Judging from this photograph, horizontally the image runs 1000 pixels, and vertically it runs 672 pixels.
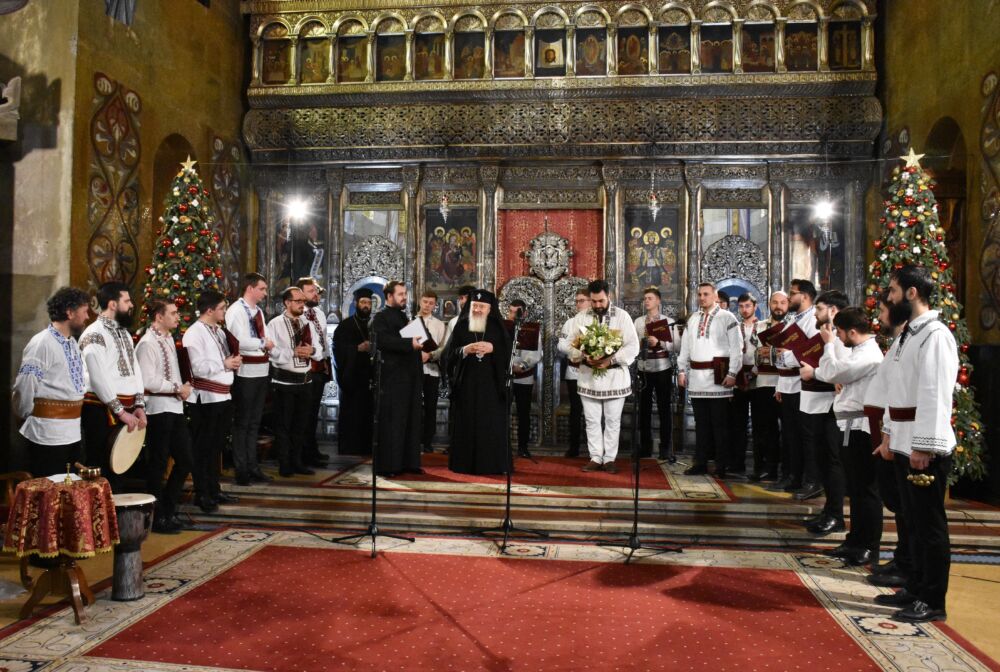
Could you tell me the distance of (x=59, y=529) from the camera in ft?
14.9

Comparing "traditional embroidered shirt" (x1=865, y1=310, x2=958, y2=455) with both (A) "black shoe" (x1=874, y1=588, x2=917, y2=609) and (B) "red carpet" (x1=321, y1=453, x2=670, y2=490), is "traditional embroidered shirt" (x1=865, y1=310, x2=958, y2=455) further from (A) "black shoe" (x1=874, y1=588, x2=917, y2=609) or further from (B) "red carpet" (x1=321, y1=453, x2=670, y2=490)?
(B) "red carpet" (x1=321, y1=453, x2=670, y2=490)

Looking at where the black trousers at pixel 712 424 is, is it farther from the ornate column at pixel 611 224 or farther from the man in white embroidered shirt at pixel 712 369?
the ornate column at pixel 611 224

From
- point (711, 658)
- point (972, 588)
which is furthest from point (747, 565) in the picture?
point (711, 658)

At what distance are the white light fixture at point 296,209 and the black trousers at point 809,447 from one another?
315 inches

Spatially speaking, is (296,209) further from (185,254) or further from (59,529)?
(59,529)

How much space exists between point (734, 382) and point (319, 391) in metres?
4.93

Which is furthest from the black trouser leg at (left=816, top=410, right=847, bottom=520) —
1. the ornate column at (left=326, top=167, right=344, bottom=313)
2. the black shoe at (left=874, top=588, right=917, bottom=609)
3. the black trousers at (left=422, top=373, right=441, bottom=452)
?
the ornate column at (left=326, top=167, right=344, bottom=313)

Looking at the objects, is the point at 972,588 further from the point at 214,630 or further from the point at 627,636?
the point at 214,630

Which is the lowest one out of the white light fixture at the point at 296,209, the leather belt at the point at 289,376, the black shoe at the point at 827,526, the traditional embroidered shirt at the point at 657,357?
the black shoe at the point at 827,526

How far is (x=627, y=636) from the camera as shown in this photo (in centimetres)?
446

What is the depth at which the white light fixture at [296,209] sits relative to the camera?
11.9m

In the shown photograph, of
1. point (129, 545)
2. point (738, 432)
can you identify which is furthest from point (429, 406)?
point (129, 545)

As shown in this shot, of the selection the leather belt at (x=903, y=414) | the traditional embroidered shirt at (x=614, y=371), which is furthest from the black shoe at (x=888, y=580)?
the traditional embroidered shirt at (x=614, y=371)

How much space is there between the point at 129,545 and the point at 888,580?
17.2 feet
